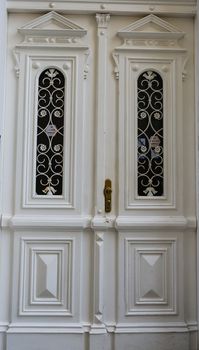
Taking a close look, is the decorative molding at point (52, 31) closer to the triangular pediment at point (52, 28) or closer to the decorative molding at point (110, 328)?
the triangular pediment at point (52, 28)

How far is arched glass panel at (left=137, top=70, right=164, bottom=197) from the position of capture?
7.75ft

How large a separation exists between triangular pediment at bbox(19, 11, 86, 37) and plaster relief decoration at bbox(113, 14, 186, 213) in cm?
31

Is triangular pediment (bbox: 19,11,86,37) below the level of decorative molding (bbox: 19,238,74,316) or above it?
above

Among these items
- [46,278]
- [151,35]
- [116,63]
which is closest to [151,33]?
[151,35]

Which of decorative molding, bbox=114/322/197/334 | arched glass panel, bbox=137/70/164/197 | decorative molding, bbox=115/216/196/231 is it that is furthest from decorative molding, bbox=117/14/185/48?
decorative molding, bbox=114/322/197/334

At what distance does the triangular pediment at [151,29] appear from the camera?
2.38m

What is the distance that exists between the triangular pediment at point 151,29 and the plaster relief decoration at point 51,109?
29 cm

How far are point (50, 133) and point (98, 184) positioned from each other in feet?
1.49

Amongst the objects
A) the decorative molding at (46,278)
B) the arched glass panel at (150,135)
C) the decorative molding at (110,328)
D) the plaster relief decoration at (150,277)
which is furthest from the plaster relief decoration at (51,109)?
the decorative molding at (110,328)

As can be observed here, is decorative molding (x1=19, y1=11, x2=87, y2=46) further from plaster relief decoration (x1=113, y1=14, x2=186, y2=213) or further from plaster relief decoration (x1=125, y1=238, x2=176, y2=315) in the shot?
plaster relief decoration (x1=125, y1=238, x2=176, y2=315)

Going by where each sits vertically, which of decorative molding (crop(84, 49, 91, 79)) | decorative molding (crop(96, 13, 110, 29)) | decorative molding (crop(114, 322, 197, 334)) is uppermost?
decorative molding (crop(96, 13, 110, 29))

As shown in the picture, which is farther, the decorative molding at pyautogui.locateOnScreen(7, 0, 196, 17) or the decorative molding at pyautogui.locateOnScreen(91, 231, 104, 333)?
the decorative molding at pyautogui.locateOnScreen(7, 0, 196, 17)

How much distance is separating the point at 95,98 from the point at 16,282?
1277 millimetres

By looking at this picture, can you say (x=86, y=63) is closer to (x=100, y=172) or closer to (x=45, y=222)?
(x=100, y=172)
